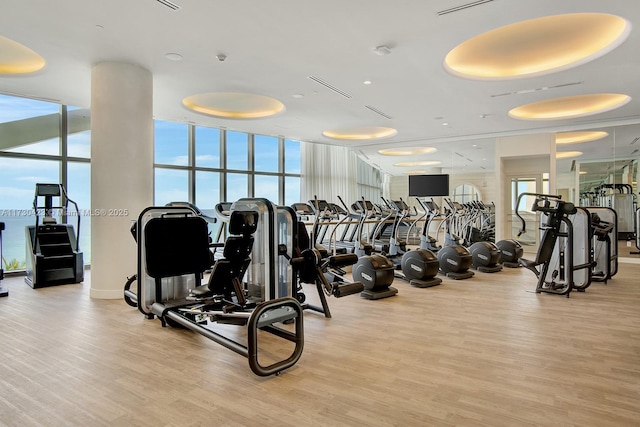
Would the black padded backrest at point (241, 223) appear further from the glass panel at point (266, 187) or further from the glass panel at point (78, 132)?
the glass panel at point (266, 187)

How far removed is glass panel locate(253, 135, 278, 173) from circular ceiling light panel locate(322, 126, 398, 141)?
164 cm

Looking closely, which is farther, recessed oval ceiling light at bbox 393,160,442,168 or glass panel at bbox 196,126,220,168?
recessed oval ceiling light at bbox 393,160,442,168

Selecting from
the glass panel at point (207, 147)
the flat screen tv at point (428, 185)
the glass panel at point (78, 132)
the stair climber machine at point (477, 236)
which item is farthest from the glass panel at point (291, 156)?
the glass panel at point (78, 132)

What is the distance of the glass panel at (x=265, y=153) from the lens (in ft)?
34.4

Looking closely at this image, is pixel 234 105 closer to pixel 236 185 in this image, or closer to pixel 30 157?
pixel 236 185

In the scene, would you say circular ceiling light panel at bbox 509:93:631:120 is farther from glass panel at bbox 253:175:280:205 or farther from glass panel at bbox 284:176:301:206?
glass panel at bbox 253:175:280:205

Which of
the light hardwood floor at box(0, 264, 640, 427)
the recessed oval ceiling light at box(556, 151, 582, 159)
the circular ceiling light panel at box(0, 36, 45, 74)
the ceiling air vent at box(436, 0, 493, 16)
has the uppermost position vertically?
the circular ceiling light panel at box(0, 36, 45, 74)

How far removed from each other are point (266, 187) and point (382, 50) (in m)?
6.77

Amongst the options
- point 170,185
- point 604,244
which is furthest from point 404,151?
point 170,185

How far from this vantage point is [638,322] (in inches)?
149

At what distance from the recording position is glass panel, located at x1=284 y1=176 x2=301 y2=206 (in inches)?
446

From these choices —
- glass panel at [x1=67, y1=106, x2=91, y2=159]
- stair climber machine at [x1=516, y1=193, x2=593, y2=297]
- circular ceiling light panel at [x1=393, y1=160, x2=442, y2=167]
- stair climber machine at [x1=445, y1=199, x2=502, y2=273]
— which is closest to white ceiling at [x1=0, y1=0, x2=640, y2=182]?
glass panel at [x1=67, y1=106, x2=91, y2=159]

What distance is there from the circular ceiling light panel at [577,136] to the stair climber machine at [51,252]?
34.4 ft

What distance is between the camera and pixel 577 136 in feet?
31.2
